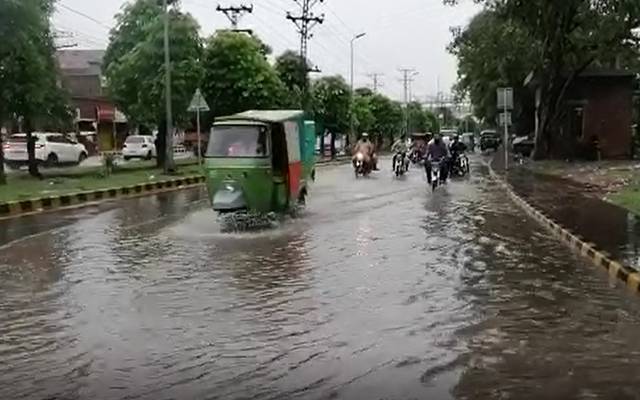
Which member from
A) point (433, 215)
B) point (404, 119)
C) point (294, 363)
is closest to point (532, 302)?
point (294, 363)

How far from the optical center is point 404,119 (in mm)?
121750

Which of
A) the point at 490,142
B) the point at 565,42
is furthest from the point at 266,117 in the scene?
the point at 490,142

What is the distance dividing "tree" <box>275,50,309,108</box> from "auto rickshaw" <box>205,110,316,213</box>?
4010 centimetres

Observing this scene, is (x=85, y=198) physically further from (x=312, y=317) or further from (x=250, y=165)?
(x=312, y=317)

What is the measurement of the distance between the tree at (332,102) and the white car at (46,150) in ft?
92.2

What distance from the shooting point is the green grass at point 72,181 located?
85.1ft

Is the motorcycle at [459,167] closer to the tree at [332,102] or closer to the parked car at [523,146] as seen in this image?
the parked car at [523,146]

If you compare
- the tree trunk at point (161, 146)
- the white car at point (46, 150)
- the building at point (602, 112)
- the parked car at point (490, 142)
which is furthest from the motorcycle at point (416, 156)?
the parked car at point (490, 142)

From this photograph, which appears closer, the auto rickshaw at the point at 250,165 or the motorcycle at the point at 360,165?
the auto rickshaw at the point at 250,165

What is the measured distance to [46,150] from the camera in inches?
1656

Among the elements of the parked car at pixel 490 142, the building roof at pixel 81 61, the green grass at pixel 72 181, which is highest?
the building roof at pixel 81 61

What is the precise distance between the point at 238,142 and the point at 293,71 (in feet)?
150

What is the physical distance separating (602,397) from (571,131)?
45238 mm

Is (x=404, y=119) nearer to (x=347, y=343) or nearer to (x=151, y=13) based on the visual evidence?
(x=151, y=13)
